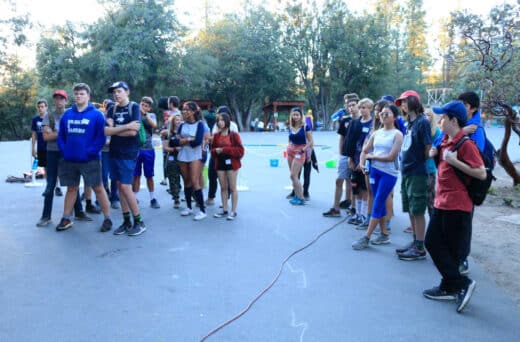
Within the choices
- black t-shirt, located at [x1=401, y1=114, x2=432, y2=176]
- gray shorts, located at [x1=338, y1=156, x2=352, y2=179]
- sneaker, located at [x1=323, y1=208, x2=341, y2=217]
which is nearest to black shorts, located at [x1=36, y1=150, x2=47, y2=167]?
sneaker, located at [x1=323, y1=208, x2=341, y2=217]

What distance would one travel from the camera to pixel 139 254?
4660 millimetres

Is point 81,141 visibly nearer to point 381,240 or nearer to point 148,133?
point 148,133

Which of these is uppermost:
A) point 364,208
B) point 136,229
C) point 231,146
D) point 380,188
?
point 231,146

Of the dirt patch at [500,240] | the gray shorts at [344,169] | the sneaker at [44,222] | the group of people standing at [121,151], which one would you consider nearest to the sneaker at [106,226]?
the group of people standing at [121,151]

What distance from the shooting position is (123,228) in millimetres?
5500

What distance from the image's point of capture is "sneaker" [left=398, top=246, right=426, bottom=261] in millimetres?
4551

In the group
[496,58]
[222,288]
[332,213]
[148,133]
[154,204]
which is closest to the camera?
[222,288]

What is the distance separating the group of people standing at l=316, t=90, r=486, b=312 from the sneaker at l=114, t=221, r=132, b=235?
9.60ft

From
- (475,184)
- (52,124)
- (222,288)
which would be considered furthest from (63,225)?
(475,184)

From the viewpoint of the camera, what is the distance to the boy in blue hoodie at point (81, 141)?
5.21m

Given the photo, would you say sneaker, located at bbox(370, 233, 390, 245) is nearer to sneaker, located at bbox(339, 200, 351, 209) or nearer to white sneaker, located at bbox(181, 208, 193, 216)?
sneaker, located at bbox(339, 200, 351, 209)

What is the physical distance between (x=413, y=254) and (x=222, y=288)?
87.1 inches

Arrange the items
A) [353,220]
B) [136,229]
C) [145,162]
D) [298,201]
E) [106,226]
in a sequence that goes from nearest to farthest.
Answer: [136,229] < [106,226] < [353,220] < [145,162] < [298,201]

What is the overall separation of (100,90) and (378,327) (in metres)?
30.0
